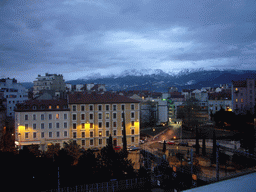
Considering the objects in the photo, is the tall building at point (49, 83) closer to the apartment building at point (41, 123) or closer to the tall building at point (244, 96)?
the apartment building at point (41, 123)

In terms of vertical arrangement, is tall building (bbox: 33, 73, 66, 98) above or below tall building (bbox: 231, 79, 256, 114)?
above

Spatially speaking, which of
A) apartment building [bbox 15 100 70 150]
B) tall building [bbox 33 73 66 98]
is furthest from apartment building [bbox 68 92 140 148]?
tall building [bbox 33 73 66 98]

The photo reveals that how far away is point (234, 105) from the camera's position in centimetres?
5525

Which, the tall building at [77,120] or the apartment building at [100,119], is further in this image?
the apartment building at [100,119]

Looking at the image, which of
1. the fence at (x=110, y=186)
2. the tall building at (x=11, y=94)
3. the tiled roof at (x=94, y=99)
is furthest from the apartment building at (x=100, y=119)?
the tall building at (x=11, y=94)

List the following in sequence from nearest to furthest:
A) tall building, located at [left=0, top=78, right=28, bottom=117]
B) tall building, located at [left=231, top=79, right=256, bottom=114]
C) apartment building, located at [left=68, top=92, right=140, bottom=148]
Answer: apartment building, located at [left=68, top=92, right=140, bottom=148] → tall building, located at [left=231, top=79, right=256, bottom=114] → tall building, located at [left=0, top=78, right=28, bottom=117]

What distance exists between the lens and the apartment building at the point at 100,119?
37688mm

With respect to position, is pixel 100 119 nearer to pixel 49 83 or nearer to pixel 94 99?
pixel 94 99

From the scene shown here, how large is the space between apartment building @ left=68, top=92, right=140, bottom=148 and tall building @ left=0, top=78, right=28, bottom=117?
2705 centimetres

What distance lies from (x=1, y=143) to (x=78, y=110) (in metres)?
12.8

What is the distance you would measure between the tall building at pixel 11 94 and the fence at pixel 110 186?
46151mm

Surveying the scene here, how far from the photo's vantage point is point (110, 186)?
56.1ft

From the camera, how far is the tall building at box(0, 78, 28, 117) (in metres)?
56.4

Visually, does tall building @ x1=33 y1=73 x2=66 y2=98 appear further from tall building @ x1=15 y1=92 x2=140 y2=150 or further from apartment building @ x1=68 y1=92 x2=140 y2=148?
apartment building @ x1=68 y1=92 x2=140 y2=148
